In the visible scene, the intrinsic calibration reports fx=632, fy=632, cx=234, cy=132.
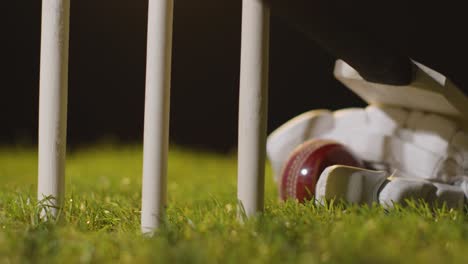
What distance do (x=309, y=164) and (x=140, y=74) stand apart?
5.60 feet

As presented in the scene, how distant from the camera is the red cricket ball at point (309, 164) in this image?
4.88ft

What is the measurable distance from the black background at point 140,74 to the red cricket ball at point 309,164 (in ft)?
4.22

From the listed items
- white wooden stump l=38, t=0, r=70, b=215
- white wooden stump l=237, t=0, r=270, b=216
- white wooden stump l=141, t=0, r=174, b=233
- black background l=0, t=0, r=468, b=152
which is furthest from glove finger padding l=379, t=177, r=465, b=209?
black background l=0, t=0, r=468, b=152

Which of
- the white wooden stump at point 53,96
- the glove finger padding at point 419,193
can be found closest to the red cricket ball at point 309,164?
the glove finger padding at point 419,193

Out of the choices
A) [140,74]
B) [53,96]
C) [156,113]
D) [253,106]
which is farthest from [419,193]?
[140,74]

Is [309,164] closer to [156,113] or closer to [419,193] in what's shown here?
[419,193]

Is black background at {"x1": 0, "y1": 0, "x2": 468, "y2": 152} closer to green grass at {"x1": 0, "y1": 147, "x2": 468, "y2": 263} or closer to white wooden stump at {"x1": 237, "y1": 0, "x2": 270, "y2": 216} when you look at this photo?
green grass at {"x1": 0, "y1": 147, "x2": 468, "y2": 263}

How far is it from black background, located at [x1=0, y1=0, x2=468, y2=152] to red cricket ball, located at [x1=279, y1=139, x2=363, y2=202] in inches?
50.7

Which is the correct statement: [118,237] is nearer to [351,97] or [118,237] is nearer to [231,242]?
[231,242]

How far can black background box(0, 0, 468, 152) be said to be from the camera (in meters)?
2.86

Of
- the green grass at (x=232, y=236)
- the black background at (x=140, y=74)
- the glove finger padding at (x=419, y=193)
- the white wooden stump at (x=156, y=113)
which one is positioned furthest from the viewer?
the black background at (x=140, y=74)

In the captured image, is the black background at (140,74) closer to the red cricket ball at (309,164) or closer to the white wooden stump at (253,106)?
the red cricket ball at (309,164)

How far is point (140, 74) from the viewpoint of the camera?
3.05 meters

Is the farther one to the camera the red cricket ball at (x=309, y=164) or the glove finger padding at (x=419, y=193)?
the red cricket ball at (x=309, y=164)
